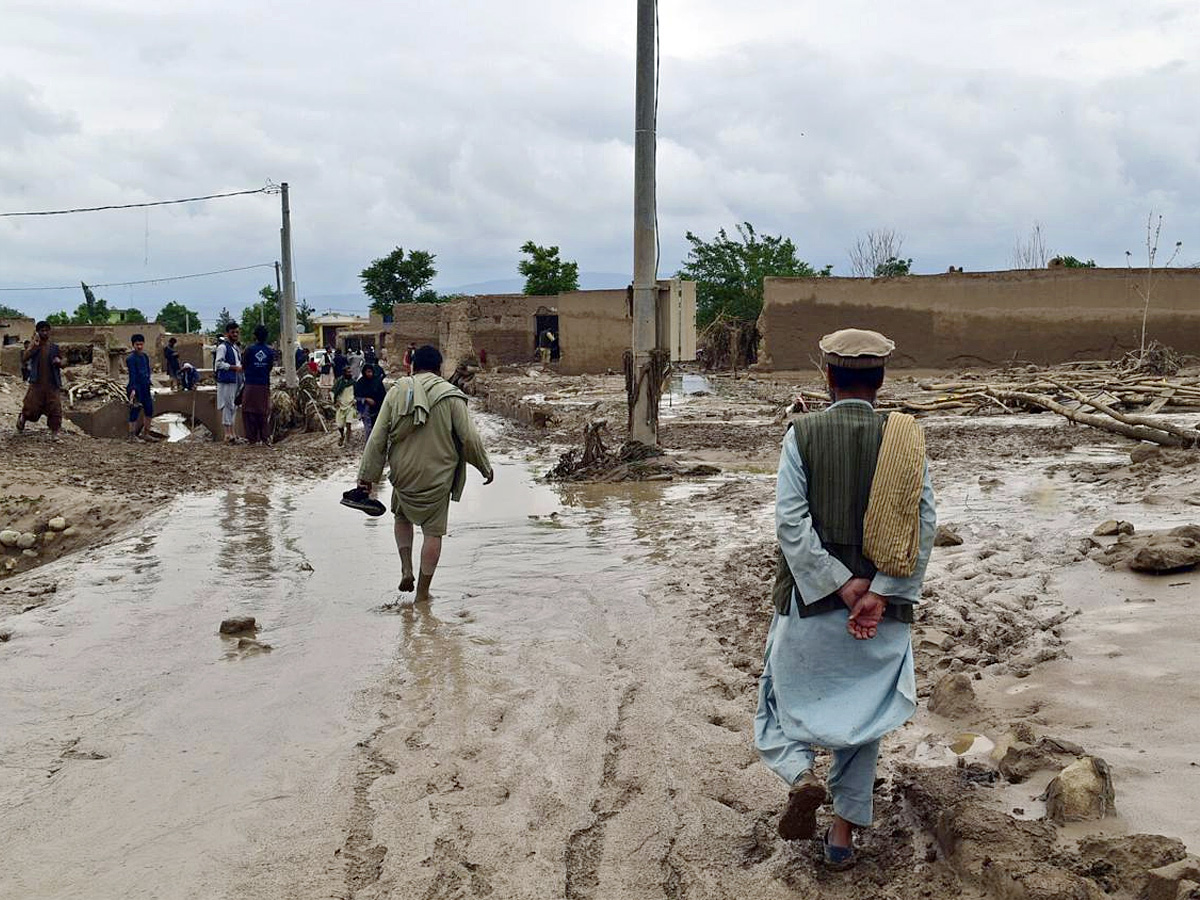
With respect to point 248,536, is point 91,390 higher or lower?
higher

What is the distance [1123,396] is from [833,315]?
1005 centimetres

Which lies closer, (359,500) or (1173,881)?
(1173,881)

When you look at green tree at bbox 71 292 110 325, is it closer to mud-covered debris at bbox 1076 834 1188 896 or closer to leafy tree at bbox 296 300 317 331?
leafy tree at bbox 296 300 317 331

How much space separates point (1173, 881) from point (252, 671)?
412 cm

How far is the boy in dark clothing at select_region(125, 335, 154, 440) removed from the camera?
16234 mm

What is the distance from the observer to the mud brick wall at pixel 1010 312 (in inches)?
910

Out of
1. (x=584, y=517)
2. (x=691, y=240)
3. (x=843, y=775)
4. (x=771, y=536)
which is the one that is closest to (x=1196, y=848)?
(x=843, y=775)

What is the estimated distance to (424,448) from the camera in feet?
23.2

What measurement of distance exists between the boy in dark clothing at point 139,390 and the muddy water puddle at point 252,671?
21.9 ft

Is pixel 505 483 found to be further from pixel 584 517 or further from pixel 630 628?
pixel 630 628

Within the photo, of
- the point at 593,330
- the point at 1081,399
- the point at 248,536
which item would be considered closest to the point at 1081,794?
the point at 248,536

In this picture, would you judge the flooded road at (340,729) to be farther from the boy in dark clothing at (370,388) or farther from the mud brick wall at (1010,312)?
the mud brick wall at (1010,312)

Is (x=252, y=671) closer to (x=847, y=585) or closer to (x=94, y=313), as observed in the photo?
(x=847, y=585)

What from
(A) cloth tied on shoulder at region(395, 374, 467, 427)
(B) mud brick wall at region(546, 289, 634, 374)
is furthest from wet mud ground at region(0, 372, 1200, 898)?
(B) mud brick wall at region(546, 289, 634, 374)
